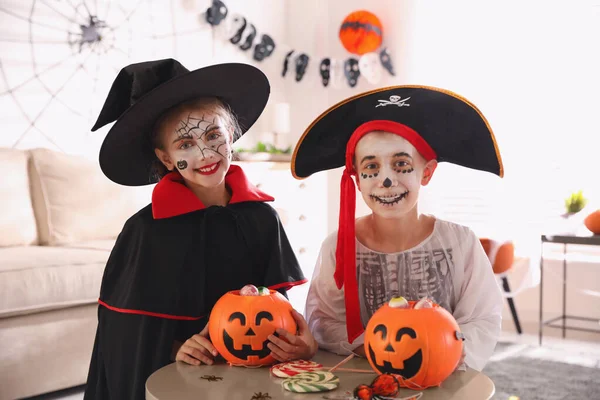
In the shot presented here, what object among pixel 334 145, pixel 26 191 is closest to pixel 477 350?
pixel 334 145

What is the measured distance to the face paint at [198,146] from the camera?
1623mm

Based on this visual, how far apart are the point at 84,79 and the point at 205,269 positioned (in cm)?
281

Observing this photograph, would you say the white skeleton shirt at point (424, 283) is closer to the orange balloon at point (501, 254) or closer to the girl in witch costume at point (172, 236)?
the girl in witch costume at point (172, 236)

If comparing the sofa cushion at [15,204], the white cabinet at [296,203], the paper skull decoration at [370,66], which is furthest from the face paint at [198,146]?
the paper skull decoration at [370,66]

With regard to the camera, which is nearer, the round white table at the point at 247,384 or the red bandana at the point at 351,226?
the round white table at the point at 247,384

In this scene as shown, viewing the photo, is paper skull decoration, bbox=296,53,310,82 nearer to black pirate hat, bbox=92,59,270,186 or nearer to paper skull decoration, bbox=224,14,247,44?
paper skull decoration, bbox=224,14,247,44

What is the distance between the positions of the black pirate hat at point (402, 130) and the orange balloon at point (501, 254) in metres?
2.38

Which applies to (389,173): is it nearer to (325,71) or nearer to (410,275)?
(410,275)

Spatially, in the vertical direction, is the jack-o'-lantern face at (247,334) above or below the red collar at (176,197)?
below

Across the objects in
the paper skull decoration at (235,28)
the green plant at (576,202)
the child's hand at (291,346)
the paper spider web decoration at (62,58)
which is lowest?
the child's hand at (291,346)

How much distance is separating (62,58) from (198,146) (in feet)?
8.84

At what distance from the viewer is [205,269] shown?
1.64 metres

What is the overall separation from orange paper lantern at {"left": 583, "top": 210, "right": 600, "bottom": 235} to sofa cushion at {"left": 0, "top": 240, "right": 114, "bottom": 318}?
8.45ft

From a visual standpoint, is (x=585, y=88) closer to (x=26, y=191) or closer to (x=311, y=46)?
(x=311, y=46)
